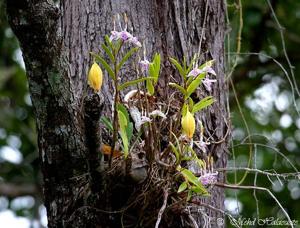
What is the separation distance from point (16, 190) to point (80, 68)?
2.06 metres

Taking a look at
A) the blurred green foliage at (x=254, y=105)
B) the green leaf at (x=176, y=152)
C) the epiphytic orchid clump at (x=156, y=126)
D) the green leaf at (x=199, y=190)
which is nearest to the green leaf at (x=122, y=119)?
the epiphytic orchid clump at (x=156, y=126)

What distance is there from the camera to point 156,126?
71.3 inches

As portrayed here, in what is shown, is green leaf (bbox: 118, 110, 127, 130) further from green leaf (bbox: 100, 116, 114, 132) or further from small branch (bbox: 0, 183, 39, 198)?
small branch (bbox: 0, 183, 39, 198)

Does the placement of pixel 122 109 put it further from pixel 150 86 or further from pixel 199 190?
pixel 199 190

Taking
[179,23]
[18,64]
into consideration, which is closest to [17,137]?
[18,64]

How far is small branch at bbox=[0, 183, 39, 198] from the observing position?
12.7 feet

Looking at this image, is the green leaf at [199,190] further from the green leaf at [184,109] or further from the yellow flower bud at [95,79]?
the yellow flower bud at [95,79]

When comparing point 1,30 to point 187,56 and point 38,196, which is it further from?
point 187,56

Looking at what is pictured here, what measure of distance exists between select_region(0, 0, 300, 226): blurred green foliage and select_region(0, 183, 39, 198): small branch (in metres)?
0.06

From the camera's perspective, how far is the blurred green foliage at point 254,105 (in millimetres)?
3898

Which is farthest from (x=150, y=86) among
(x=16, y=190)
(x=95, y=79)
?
(x=16, y=190)

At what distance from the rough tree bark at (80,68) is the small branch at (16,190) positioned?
193 centimetres

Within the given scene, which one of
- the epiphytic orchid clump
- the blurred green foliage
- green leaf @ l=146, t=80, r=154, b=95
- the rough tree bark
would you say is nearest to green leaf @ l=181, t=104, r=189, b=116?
the epiphytic orchid clump

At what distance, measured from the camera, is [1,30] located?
4266 millimetres
